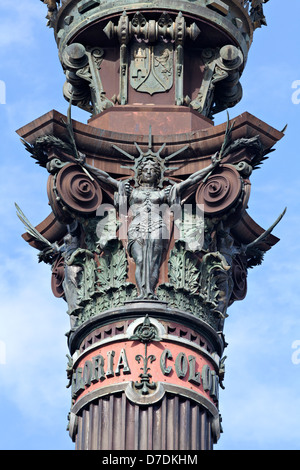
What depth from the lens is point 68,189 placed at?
58.2 metres

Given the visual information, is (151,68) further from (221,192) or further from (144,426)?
(144,426)

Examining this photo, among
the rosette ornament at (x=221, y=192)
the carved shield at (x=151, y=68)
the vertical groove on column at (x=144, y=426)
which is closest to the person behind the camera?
the vertical groove on column at (x=144, y=426)

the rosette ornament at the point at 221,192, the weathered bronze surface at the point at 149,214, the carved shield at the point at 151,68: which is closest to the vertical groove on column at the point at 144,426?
the weathered bronze surface at the point at 149,214

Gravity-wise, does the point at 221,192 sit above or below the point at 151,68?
below

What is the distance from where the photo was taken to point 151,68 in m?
62.4

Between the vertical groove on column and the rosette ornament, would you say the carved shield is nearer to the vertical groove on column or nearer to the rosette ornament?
the rosette ornament

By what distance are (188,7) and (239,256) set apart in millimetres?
8465

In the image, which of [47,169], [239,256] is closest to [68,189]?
[47,169]

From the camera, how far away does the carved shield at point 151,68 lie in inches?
2446

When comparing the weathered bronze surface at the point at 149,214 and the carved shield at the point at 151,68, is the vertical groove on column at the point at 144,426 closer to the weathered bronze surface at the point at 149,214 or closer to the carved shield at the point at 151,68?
the weathered bronze surface at the point at 149,214

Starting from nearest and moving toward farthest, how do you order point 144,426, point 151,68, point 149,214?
point 144,426 < point 149,214 < point 151,68

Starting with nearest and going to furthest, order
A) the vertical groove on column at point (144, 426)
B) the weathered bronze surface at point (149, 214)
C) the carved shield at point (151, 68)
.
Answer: the vertical groove on column at point (144, 426), the weathered bronze surface at point (149, 214), the carved shield at point (151, 68)

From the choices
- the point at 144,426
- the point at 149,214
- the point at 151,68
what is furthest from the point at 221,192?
the point at 144,426

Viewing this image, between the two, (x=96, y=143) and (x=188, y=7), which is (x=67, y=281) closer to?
(x=96, y=143)
